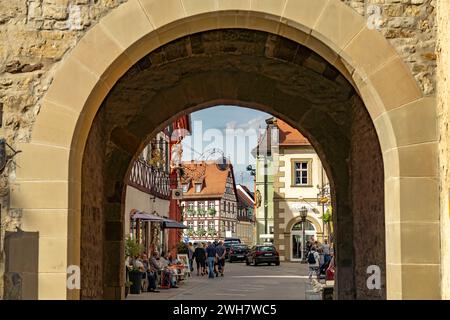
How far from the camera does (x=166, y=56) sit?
391 inches

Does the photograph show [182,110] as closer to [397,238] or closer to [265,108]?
[265,108]

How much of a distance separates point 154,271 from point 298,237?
26.3 meters

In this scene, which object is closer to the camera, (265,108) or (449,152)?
(449,152)

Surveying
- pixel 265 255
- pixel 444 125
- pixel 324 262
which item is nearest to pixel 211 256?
pixel 324 262

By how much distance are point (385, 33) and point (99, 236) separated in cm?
578

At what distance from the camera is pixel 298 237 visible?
152ft

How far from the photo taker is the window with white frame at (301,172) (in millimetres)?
46969

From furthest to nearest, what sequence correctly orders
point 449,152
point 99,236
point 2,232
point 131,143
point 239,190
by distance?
point 239,190 < point 131,143 < point 99,236 < point 2,232 < point 449,152

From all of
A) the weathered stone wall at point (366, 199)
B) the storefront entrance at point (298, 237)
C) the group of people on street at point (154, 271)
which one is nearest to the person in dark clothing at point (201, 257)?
the group of people on street at point (154, 271)

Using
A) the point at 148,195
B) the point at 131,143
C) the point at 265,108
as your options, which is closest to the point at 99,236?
the point at 131,143

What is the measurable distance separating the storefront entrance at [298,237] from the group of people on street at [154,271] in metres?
23.1

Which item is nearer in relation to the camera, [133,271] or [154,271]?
[133,271]

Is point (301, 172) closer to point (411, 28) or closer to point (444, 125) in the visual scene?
point (411, 28)

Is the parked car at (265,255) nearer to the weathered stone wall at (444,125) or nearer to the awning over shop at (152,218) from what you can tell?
the awning over shop at (152,218)
